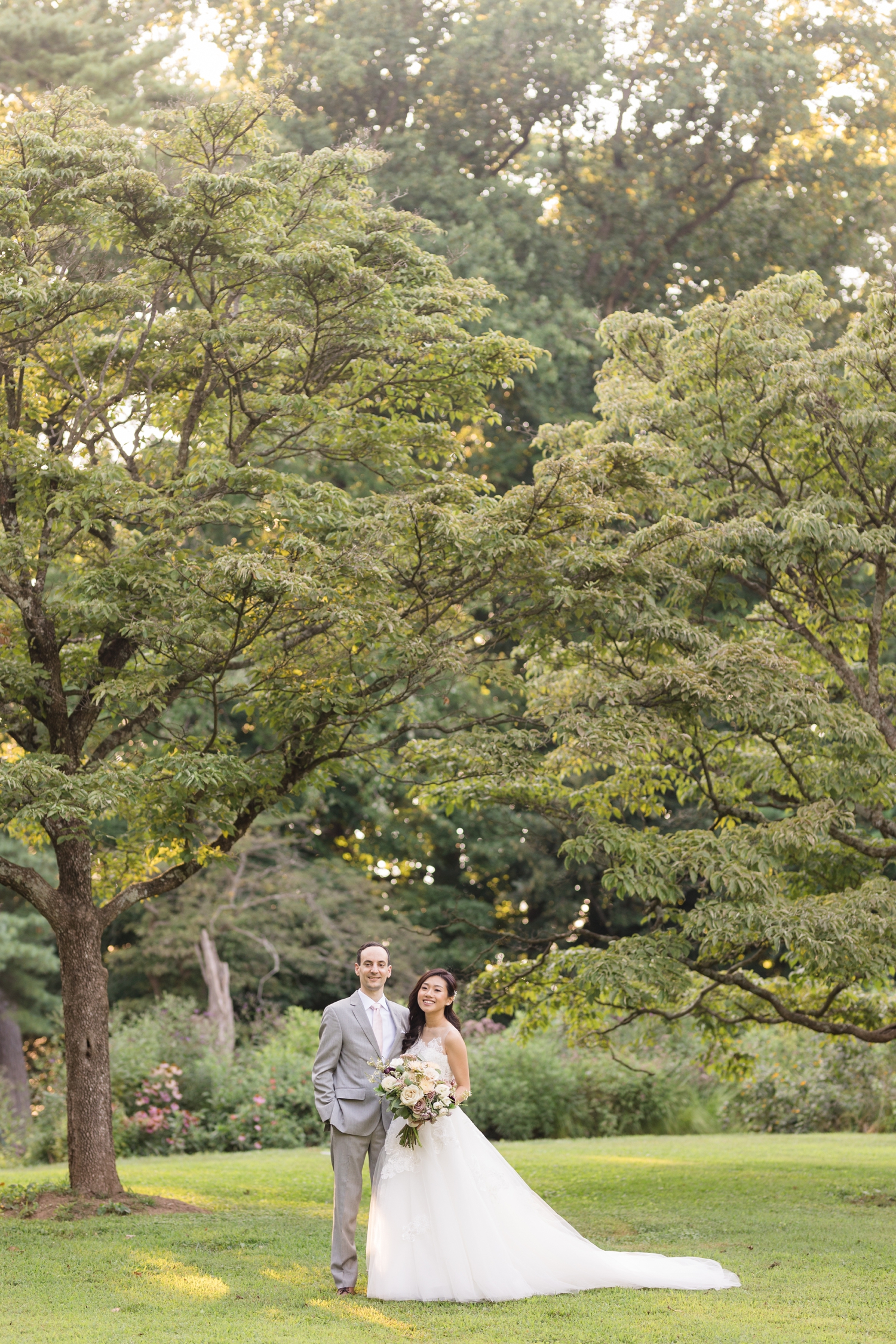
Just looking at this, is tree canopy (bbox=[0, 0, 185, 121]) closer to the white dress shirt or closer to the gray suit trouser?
the white dress shirt

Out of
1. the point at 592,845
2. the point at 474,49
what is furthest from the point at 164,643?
the point at 474,49

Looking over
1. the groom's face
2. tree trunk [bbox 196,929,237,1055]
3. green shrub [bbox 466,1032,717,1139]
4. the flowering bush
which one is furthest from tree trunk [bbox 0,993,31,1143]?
the groom's face

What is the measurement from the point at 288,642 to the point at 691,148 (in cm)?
1765

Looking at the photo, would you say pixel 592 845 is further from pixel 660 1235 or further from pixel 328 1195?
pixel 328 1195

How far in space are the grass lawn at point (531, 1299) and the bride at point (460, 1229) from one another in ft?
0.46

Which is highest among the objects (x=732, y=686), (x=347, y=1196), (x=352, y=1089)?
(x=732, y=686)

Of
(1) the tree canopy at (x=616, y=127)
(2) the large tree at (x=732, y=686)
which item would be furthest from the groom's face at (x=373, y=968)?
(1) the tree canopy at (x=616, y=127)

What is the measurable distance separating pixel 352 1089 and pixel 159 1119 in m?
9.90

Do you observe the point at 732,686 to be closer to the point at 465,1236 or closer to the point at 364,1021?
the point at 364,1021

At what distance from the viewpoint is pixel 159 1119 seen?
51.7 feet

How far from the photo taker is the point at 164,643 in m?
9.23

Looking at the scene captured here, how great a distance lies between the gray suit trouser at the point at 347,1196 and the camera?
6.72 metres

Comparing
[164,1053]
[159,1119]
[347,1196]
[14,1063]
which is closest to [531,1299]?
[347,1196]

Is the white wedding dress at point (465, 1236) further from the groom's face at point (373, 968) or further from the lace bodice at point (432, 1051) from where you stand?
the groom's face at point (373, 968)
